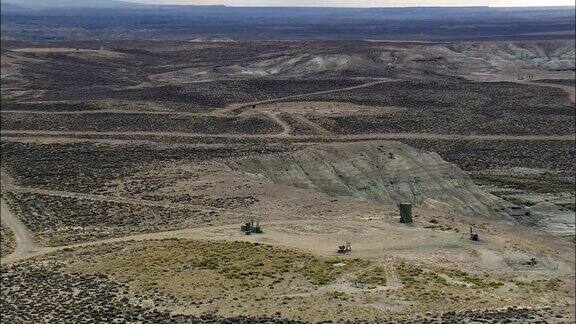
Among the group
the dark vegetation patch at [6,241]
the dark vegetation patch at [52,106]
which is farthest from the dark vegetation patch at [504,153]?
→ the dark vegetation patch at [6,241]

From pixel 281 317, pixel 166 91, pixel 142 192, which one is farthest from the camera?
pixel 166 91

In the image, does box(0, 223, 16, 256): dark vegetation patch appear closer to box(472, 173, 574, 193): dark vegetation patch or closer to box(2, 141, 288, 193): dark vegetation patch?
box(2, 141, 288, 193): dark vegetation patch

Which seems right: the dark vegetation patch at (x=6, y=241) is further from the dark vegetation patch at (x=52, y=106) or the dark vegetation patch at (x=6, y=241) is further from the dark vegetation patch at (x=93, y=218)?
the dark vegetation patch at (x=52, y=106)

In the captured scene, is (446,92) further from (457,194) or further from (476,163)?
(457,194)

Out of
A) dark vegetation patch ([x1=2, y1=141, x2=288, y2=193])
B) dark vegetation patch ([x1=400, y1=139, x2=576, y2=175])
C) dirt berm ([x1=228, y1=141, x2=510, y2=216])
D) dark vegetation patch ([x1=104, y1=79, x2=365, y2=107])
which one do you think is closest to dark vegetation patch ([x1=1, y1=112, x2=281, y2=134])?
dark vegetation patch ([x1=2, y1=141, x2=288, y2=193])

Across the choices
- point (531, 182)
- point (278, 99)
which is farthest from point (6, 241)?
point (278, 99)

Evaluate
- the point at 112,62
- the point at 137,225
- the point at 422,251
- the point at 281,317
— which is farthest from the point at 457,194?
the point at 112,62
